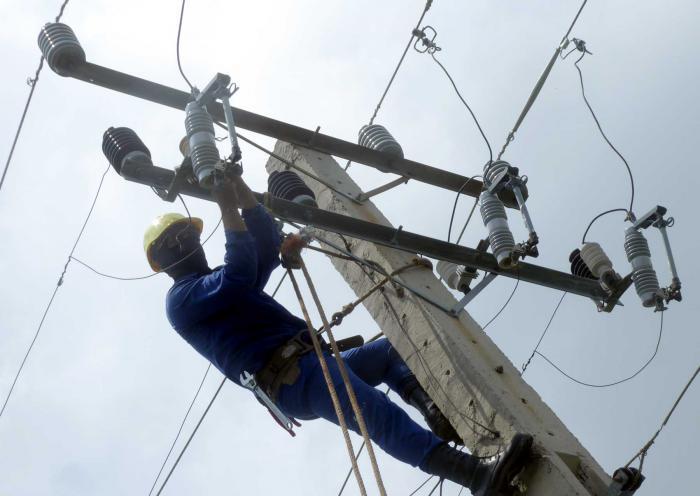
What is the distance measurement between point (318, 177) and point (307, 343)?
1.01 m

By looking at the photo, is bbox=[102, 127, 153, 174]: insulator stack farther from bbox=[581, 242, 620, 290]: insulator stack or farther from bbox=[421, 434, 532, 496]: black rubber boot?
bbox=[581, 242, 620, 290]: insulator stack

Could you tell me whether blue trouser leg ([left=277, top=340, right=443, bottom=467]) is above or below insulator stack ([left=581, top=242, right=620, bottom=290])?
below

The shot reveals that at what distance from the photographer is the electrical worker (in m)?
4.38

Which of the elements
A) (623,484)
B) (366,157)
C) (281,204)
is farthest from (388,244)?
(623,484)

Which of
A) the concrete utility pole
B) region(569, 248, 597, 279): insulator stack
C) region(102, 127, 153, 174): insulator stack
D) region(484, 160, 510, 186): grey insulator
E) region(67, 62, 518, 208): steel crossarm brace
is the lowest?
the concrete utility pole

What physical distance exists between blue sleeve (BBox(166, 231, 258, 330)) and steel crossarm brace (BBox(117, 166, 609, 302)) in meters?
0.24

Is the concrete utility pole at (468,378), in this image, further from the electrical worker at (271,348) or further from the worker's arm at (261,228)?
the worker's arm at (261,228)

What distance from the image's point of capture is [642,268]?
5215 mm

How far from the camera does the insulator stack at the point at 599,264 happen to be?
5.30 meters

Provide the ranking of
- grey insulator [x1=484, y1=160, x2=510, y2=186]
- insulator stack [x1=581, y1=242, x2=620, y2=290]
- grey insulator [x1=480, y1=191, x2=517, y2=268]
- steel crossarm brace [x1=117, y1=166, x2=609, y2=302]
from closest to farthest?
1. steel crossarm brace [x1=117, y1=166, x2=609, y2=302]
2. grey insulator [x1=480, y1=191, x2=517, y2=268]
3. grey insulator [x1=484, y1=160, x2=510, y2=186]
4. insulator stack [x1=581, y1=242, x2=620, y2=290]

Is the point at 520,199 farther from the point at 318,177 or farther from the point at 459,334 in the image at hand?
the point at 318,177

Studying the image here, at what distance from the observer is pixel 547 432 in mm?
4141

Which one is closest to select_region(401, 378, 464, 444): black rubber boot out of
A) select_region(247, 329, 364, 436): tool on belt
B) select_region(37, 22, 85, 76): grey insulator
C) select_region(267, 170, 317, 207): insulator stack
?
select_region(247, 329, 364, 436): tool on belt

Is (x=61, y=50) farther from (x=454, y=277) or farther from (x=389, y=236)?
(x=454, y=277)
